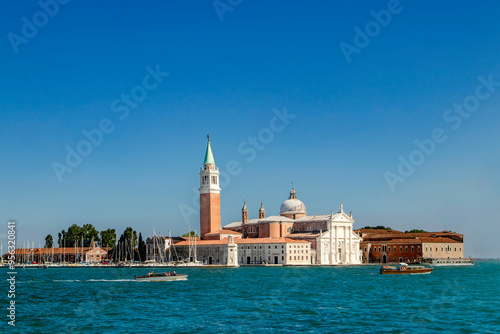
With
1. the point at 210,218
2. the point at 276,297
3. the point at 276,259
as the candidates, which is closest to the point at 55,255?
the point at 210,218

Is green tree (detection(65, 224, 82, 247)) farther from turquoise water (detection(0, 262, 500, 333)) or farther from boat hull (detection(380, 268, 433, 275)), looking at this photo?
turquoise water (detection(0, 262, 500, 333))

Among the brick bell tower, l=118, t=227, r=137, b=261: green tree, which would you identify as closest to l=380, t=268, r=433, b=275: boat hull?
the brick bell tower

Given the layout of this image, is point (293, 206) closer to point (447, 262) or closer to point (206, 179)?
point (206, 179)

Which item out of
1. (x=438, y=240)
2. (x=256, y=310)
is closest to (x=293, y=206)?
(x=438, y=240)

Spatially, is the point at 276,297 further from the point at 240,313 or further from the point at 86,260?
the point at 86,260

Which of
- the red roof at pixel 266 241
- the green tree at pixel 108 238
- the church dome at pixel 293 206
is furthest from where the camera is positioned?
the green tree at pixel 108 238

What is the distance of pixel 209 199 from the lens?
322ft

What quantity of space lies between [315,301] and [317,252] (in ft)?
202

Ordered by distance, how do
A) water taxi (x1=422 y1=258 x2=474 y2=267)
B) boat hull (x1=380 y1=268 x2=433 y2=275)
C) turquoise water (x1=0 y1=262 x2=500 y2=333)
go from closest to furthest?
turquoise water (x1=0 y1=262 x2=500 y2=333) → boat hull (x1=380 y1=268 x2=433 y2=275) → water taxi (x1=422 y1=258 x2=474 y2=267)

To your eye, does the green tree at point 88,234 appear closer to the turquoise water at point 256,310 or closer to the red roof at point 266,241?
the red roof at point 266,241

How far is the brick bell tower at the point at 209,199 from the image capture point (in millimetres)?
98438

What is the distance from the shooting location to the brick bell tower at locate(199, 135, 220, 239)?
9844cm

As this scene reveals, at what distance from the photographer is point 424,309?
31.1 metres

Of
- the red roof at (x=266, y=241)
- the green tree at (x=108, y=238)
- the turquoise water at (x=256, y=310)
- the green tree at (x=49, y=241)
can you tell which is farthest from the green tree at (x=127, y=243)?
the turquoise water at (x=256, y=310)
